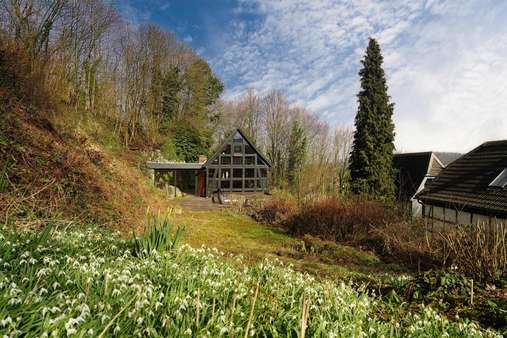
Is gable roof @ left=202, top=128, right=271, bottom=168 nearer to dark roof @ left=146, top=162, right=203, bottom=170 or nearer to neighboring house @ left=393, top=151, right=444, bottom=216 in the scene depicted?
dark roof @ left=146, top=162, right=203, bottom=170

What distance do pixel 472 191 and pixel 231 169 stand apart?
18.9 meters

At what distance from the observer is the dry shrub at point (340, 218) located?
12875 millimetres

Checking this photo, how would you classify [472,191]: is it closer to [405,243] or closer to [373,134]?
[405,243]

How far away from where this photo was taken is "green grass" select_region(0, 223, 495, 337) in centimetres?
189

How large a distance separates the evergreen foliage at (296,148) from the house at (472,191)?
56.3ft

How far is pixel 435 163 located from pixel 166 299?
29.7m

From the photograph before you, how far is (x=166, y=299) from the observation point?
2.49 meters

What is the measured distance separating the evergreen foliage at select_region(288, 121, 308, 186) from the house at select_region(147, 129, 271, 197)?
5575mm

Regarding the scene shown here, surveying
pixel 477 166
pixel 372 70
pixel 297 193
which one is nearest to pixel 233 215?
pixel 297 193

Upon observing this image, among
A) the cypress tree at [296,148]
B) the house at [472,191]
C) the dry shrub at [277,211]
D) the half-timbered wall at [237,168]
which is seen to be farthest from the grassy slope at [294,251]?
the cypress tree at [296,148]

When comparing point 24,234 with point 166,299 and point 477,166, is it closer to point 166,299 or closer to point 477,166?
point 166,299

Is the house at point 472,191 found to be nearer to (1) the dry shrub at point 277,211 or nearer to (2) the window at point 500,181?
(2) the window at point 500,181

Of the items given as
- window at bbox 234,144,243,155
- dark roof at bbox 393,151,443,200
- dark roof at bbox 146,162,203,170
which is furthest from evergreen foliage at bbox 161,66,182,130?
dark roof at bbox 393,151,443,200

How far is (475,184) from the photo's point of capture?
1434 cm
